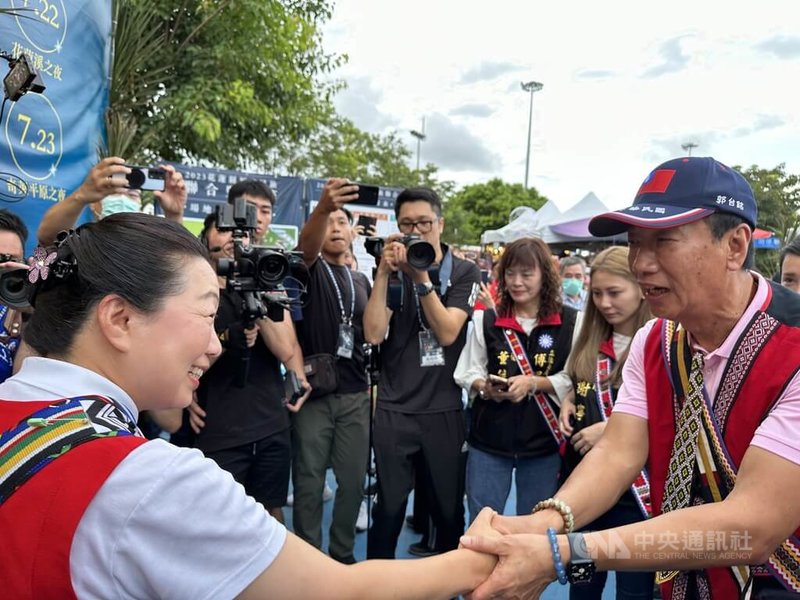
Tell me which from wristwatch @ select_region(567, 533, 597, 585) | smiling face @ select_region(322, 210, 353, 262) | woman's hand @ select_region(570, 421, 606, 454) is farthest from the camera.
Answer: smiling face @ select_region(322, 210, 353, 262)

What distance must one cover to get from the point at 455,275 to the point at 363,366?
2.74 feet

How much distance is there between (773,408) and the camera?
1496 mm

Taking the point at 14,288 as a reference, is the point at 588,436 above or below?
below

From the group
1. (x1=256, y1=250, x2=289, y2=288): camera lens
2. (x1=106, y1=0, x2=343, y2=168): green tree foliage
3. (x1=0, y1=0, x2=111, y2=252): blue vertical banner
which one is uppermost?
(x1=106, y1=0, x2=343, y2=168): green tree foliage

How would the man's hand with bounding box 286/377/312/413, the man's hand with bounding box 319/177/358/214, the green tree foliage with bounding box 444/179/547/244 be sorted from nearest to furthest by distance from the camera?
the man's hand with bounding box 319/177/358/214 → the man's hand with bounding box 286/377/312/413 → the green tree foliage with bounding box 444/179/547/244

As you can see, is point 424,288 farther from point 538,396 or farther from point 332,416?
point 332,416

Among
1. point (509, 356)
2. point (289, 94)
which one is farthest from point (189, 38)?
point (509, 356)

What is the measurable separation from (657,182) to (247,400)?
7.10 ft

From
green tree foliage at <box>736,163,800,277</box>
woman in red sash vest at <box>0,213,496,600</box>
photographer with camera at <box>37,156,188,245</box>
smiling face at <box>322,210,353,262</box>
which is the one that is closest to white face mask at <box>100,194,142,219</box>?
photographer with camera at <box>37,156,188,245</box>

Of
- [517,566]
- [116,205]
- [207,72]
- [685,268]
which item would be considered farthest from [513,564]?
[207,72]

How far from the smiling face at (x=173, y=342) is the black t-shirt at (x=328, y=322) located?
2.10m

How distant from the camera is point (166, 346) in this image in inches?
48.3

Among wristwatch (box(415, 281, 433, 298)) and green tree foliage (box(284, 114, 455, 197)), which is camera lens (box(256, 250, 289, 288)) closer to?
wristwatch (box(415, 281, 433, 298))

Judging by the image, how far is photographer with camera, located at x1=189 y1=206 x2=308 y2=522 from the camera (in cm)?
282
